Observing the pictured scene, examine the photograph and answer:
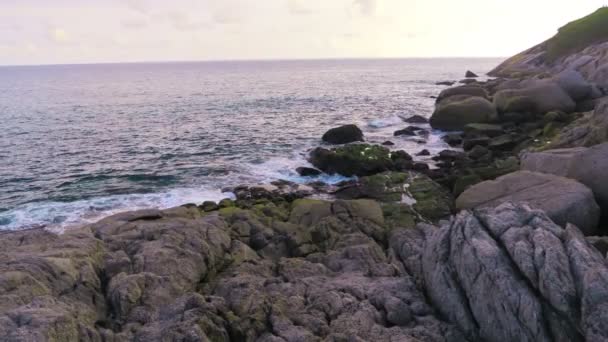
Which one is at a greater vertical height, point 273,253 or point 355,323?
point 355,323

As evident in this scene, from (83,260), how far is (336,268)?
8.18m

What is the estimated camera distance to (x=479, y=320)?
36.8 ft

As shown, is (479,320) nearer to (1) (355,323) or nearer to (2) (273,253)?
(1) (355,323)

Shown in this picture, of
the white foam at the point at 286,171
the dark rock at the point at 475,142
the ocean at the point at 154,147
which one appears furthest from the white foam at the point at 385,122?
the white foam at the point at 286,171

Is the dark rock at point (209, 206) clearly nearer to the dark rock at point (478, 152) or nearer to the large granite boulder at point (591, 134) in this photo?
the dark rock at point (478, 152)

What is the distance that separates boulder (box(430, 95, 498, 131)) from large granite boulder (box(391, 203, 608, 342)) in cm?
3133

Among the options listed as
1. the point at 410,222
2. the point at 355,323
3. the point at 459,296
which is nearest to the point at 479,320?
the point at 459,296

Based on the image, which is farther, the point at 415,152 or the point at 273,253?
the point at 415,152

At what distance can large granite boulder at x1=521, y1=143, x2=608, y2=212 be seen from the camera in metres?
19.4

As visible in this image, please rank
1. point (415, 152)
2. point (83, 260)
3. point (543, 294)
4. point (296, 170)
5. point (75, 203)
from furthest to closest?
point (415, 152) → point (296, 170) → point (75, 203) → point (83, 260) → point (543, 294)

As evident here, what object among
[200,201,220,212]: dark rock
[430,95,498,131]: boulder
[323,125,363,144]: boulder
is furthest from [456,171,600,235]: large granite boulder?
[430,95,498,131]: boulder

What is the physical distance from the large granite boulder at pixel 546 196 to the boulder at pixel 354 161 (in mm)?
10131

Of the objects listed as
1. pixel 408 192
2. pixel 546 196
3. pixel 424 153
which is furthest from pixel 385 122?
pixel 546 196

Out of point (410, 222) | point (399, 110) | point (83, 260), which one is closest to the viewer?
point (83, 260)
